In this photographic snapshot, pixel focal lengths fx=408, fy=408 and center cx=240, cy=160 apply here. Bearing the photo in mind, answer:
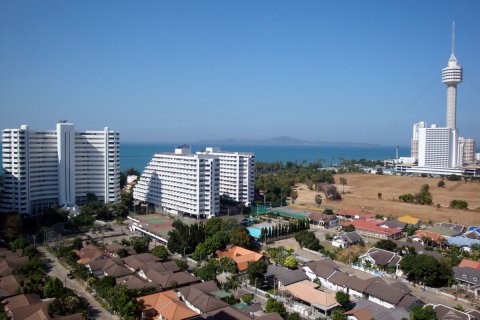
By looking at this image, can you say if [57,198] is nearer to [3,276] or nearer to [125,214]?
[125,214]

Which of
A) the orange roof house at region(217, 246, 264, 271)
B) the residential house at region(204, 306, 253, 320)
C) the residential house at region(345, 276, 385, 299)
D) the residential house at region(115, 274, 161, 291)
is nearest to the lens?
the residential house at region(204, 306, 253, 320)

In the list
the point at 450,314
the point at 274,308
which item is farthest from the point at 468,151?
the point at 274,308

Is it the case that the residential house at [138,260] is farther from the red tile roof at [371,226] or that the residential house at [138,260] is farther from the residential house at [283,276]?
the red tile roof at [371,226]

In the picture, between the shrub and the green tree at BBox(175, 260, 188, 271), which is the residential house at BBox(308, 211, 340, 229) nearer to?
the shrub

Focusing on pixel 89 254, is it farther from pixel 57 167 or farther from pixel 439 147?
pixel 439 147

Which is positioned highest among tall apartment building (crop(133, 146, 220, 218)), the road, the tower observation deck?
the tower observation deck

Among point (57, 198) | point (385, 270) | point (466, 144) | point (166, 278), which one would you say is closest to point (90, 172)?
point (57, 198)

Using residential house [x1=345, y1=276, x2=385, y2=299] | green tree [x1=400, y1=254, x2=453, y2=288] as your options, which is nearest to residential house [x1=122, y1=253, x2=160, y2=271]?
residential house [x1=345, y1=276, x2=385, y2=299]
